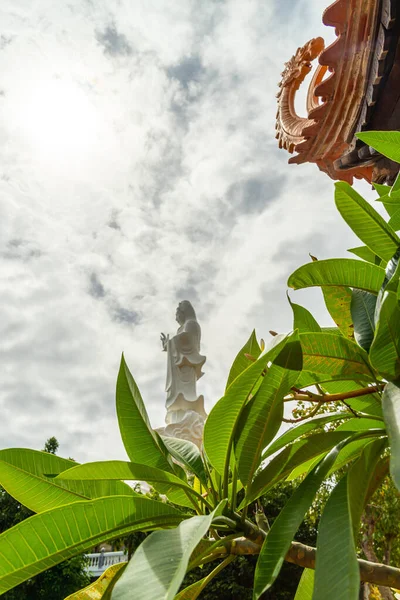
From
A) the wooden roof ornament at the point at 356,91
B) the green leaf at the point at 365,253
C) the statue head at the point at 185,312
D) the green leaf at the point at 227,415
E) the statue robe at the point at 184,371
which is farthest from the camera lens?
the statue head at the point at 185,312

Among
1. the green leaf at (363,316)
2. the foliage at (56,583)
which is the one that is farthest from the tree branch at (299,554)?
the foliage at (56,583)

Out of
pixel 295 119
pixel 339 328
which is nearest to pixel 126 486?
pixel 339 328

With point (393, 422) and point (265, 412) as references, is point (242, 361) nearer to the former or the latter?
point (265, 412)

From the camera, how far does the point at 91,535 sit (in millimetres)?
565

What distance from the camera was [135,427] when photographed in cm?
74

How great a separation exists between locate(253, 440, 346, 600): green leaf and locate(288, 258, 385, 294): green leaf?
12.6 inches

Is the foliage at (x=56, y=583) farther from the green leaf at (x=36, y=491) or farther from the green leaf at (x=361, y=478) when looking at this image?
the green leaf at (x=361, y=478)

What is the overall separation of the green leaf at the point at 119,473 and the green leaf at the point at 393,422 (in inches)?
11.5

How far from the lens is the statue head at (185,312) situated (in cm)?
1414

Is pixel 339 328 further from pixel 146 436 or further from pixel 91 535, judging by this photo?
pixel 91 535

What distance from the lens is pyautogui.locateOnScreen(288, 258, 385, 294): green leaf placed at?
0.85 m

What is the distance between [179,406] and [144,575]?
500 inches

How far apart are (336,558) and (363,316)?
0.43 meters

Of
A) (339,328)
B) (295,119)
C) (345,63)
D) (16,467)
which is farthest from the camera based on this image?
(295,119)
